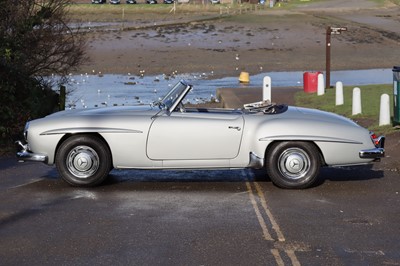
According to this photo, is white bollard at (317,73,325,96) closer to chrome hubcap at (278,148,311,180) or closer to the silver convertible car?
the silver convertible car

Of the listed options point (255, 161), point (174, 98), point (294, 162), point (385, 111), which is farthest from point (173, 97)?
point (385, 111)

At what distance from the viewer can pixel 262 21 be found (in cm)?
5894

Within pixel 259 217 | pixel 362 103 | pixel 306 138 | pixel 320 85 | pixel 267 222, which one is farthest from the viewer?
pixel 320 85

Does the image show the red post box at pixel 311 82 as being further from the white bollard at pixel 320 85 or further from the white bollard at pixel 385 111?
the white bollard at pixel 385 111

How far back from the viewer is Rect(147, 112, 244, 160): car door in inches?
448

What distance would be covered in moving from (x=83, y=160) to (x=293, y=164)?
253cm

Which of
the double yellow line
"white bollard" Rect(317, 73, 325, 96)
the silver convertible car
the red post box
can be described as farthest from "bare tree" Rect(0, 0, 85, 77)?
the red post box

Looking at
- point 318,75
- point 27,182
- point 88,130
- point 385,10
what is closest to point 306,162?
point 88,130

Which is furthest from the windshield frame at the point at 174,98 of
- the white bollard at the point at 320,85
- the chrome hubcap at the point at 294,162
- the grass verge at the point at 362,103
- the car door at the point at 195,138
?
the white bollard at the point at 320,85

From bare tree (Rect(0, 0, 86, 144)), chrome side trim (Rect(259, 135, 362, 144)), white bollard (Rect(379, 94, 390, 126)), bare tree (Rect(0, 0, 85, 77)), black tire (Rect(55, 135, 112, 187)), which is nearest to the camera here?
chrome side trim (Rect(259, 135, 362, 144))

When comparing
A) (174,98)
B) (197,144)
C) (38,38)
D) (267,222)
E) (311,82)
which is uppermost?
(38,38)

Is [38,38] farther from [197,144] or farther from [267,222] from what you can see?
[267,222]

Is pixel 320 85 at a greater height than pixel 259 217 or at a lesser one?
greater

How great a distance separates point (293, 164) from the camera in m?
11.4
